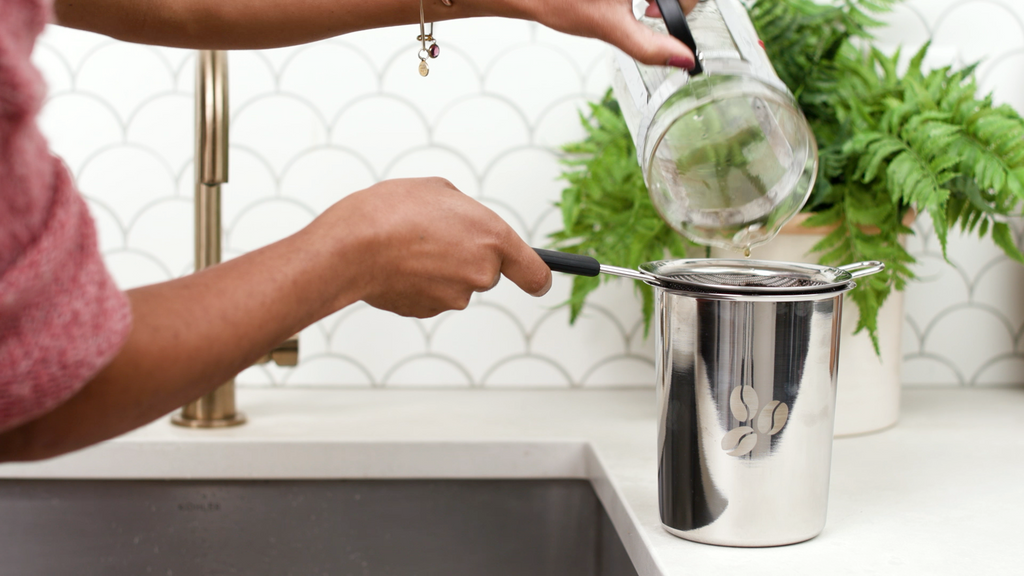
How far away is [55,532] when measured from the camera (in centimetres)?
79

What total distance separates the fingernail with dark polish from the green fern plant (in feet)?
0.94

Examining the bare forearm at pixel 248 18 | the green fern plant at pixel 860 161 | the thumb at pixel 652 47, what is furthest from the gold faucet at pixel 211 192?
the thumb at pixel 652 47

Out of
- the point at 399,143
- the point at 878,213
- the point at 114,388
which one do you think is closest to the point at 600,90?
the point at 399,143

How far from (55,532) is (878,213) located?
87cm

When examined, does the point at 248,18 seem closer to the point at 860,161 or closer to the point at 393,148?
the point at 393,148

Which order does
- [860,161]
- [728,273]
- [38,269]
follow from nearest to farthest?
[38,269], [728,273], [860,161]

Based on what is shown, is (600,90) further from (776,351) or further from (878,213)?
(776,351)

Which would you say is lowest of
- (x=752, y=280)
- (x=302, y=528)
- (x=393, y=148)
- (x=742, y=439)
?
(x=302, y=528)

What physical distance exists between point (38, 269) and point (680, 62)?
Result: 385mm

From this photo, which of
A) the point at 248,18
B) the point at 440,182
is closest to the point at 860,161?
the point at 440,182

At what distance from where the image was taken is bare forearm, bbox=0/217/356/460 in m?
0.37

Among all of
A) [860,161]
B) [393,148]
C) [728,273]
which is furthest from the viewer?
[393,148]

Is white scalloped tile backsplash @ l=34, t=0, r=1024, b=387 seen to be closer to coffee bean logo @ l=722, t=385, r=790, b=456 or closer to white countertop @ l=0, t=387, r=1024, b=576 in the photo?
white countertop @ l=0, t=387, r=1024, b=576

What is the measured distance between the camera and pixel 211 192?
0.86 meters
